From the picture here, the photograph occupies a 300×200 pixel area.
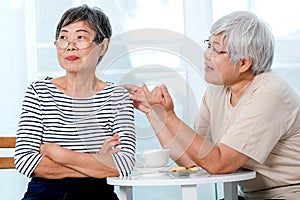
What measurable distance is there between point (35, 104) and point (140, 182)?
1.48 feet

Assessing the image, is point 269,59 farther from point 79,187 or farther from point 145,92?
point 79,187

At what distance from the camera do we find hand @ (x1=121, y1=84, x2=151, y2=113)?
1.81 meters

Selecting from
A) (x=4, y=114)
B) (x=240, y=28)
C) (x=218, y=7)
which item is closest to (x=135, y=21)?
(x=218, y=7)

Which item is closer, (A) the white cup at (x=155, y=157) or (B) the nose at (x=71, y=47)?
(A) the white cup at (x=155, y=157)

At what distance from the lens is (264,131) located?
1.76m

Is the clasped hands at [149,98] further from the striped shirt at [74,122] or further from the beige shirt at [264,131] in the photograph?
the beige shirt at [264,131]

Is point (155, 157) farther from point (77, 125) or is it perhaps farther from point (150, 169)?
point (77, 125)

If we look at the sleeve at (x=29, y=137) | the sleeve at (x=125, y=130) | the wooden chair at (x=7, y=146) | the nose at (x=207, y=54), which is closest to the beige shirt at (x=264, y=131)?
the nose at (x=207, y=54)

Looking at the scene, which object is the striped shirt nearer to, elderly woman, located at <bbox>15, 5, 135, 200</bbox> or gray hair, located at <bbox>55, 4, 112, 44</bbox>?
elderly woman, located at <bbox>15, 5, 135, 200</bbox>

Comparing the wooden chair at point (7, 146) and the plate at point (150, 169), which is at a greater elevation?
the plate at point (150, 169)

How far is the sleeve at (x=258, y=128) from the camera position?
68.7 inches

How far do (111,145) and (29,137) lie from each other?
24 cm

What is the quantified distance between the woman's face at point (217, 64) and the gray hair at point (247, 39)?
16 millimetres

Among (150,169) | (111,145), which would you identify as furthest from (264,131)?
(111,145)
